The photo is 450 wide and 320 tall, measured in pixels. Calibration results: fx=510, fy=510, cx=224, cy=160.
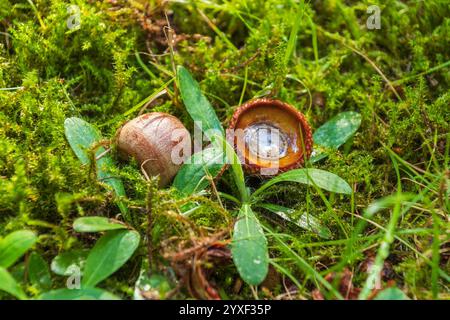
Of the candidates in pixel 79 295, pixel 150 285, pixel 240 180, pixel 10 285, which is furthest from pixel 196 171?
pixel 10 285

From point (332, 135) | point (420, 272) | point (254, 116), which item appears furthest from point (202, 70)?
point (420, 272)

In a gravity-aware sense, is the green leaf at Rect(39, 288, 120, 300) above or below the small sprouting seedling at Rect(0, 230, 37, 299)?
below

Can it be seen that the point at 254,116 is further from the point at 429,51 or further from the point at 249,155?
the point at 429,51

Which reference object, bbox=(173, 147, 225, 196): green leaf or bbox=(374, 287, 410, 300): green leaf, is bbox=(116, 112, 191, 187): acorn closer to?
bbox=(173, 147, 225, 196): green leaf

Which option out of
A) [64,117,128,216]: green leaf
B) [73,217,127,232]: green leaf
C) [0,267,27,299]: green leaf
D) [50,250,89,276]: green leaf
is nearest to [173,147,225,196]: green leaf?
[64,117,128,216]: green leaf

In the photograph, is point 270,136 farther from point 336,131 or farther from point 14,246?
point 14,246
